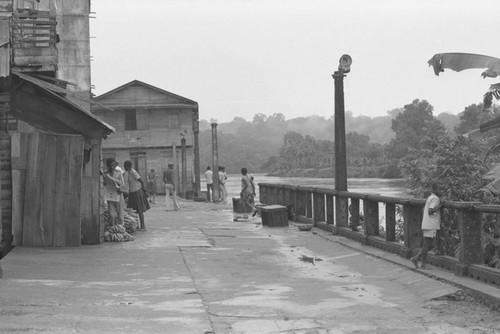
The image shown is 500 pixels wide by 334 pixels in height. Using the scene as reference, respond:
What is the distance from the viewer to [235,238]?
690 inches

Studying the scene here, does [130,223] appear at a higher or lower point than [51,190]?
lower

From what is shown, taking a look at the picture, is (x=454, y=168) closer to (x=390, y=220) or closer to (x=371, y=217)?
(x=371, y=217)

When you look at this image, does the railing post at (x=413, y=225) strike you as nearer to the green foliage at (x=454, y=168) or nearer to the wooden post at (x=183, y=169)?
the green foliage at (x=454, y=168)

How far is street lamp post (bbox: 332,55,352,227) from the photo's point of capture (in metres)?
17.8

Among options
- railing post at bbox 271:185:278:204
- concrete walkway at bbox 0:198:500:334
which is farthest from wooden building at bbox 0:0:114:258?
railing post at bbox 271:185:278:204

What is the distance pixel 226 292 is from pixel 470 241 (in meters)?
3.25


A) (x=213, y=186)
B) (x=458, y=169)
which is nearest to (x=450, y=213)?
(x=458, y=169)

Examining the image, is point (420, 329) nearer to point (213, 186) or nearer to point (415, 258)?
point (415, 258)

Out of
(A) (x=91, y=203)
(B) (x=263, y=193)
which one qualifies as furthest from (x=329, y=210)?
(B) (x=263, y=193)

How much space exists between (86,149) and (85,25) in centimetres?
439

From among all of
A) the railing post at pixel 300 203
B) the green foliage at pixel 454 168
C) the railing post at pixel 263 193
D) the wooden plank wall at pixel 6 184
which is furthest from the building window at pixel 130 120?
the wooden plank wall at pixel 6 184

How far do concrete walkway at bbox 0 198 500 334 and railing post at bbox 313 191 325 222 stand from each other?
12.6ft

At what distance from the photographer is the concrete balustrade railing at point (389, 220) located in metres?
10.4

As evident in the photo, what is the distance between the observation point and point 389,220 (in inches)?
551
